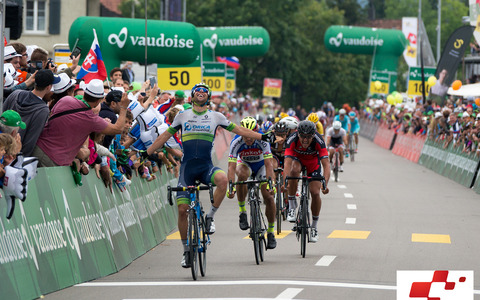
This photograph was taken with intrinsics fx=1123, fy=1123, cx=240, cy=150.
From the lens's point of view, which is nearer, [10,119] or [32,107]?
[10,119]

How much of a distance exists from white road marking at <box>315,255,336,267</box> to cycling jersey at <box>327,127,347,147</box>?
16.7m

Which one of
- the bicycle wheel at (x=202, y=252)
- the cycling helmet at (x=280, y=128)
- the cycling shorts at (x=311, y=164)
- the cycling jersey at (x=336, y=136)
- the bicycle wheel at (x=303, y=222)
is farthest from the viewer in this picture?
the cycling jersey at (x=336, y=136)

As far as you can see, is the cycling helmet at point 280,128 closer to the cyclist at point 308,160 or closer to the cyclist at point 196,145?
the cyclist at point 308,160

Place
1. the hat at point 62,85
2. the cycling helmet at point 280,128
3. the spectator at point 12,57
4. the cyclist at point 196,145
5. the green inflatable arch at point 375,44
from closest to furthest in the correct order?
1. the hat at point 62,85
2. the cyclist at point 196,145
3. the spectator at point 12,57
4. the cycling helmet at point 280,128
5. the green inflatable arch at point 375,44

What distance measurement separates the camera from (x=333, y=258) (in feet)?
45.6

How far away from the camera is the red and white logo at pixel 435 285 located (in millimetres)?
10312

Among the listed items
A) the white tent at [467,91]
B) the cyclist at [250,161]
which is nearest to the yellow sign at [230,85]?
the white tent at [467,91]

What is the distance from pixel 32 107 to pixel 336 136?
19901 millimetres

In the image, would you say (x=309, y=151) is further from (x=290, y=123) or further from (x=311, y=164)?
(x=290, y=123)

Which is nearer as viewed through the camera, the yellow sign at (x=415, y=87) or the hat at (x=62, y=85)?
the hat at (x=62, y=85)

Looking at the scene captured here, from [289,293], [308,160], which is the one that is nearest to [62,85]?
[289,293]

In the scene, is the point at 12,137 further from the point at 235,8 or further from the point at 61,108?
the point at 235,8

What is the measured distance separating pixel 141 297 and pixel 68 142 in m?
2.12

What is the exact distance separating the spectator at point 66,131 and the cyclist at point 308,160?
3961 mm
